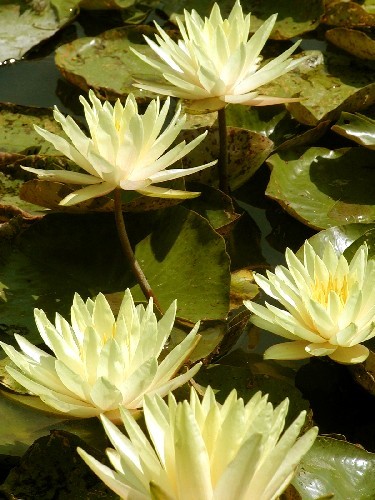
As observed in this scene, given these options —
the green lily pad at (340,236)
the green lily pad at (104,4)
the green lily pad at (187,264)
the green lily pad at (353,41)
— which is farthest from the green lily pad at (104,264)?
the green lily pad at (104,4)

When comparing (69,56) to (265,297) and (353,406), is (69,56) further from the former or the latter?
(353,406)

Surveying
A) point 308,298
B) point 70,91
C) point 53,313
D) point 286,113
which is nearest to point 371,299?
point 308,298

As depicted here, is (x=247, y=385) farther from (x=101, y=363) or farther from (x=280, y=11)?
(x=280, y=11)

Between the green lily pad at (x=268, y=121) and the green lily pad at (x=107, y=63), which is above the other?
the green lily pad at (x=107, y=63)

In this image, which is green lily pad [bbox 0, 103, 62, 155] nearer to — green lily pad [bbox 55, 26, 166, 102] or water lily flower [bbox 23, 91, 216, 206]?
green lily pad [bbox 55, 26, 166, 102]

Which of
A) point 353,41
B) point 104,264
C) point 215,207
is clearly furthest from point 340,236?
point 353,41

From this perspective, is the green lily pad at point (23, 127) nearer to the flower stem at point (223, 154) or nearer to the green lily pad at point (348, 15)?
the flower stem at point (223, 154)

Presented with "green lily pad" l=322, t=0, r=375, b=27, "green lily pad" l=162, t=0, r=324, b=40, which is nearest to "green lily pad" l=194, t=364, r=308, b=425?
"green lily pad" l=162, t=0, r=324, b=40
